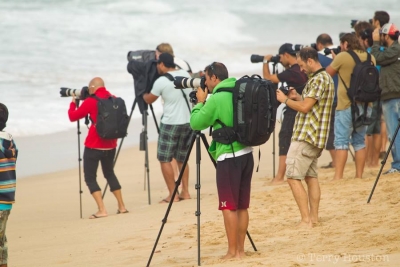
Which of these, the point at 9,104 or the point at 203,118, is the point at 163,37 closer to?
the point at 9,104

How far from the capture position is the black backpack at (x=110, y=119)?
9.43 metres

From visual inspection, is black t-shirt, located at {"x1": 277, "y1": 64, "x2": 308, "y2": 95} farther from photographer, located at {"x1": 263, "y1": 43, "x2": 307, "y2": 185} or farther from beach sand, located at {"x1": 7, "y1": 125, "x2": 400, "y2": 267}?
beach sand, located at {"x1": 7, "y1": 125, "x2": 400, "y2": 267}

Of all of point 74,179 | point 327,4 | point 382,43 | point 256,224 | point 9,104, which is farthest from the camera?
point 327,4

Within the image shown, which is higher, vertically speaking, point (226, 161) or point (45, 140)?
point (226, 161)

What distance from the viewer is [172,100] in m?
9.98

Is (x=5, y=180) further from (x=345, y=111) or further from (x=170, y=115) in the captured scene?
(x=345, y=111)

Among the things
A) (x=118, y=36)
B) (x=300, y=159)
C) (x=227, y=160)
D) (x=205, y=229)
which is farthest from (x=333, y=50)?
(x=118, y=36)

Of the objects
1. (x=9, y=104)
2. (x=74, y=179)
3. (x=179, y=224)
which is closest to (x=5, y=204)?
(x=179, y=224)

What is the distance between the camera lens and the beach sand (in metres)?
6.68

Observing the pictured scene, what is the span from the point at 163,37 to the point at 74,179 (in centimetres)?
1973

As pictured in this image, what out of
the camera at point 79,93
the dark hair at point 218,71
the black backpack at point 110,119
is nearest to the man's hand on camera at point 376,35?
the black backpack at point 110,119

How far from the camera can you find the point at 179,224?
8555 millimetres

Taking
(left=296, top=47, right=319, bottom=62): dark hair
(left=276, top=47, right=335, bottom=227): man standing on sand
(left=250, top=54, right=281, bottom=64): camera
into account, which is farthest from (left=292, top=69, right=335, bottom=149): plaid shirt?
(left=250, top=54, right=281, bottom=64): camera

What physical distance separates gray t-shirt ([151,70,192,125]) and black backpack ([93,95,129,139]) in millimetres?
594
